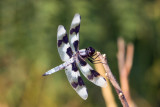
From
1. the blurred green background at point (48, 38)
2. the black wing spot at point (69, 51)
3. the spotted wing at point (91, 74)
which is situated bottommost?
the blurred green background at point (48, 38)

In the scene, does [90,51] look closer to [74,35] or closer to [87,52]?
[87,52]

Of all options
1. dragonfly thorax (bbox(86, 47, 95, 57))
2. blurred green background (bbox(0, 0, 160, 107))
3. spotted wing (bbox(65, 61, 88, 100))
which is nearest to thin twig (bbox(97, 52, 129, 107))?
dragonfly thorax (bbox(86, 47, 95, 57))

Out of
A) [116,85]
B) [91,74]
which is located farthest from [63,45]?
[116,85]

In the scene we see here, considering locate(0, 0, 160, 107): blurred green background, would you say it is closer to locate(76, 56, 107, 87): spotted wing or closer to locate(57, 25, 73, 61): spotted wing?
locate(57, 25, 73, 61): spotted wing

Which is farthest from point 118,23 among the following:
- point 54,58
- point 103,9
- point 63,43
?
point 63,43

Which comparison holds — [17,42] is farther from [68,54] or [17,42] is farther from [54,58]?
[68,54]

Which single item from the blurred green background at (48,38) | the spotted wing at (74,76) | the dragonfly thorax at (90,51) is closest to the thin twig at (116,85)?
the dragonfly thorax at (90,51)

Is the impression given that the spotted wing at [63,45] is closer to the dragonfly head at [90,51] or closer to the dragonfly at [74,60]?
the dragonfly at [74,60]
